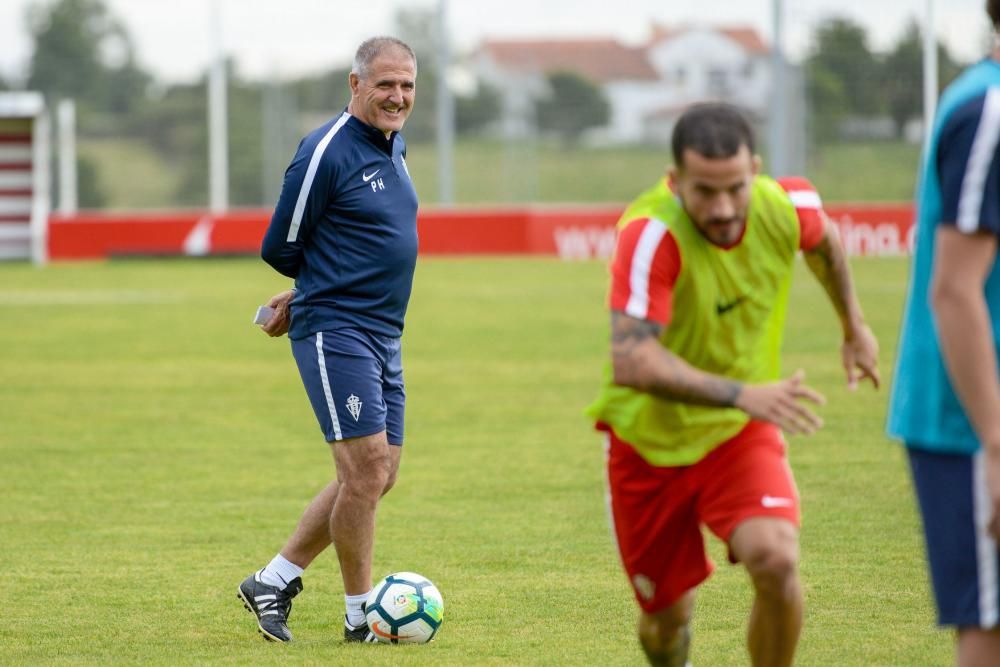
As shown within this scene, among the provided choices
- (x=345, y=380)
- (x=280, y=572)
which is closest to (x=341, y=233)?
(x=345, y=380)

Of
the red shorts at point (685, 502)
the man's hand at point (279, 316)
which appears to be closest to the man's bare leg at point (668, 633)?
the red shorts at point (685, 502)

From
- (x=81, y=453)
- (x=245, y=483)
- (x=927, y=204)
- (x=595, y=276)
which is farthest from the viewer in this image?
(x=595, y=276)

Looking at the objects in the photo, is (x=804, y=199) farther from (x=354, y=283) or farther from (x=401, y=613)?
(x=401, y=613)

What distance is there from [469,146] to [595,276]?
15613mm

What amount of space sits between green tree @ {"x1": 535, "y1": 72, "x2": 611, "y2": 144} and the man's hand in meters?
32.5

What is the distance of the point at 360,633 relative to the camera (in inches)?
231

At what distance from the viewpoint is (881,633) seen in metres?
5.74

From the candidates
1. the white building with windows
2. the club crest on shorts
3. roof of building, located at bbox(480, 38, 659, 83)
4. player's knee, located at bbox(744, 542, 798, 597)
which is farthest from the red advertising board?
player's knee, located at bbox(744, 542, 798, 597)

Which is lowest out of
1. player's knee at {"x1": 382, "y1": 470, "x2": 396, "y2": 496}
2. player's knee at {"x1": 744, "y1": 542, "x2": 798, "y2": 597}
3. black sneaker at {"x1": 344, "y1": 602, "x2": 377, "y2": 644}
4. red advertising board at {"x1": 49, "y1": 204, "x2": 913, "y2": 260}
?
red advertising board at {"x1": 49, "y1": 204, "x2": 913, "y2": 260}

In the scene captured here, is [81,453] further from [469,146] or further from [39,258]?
[469,146]

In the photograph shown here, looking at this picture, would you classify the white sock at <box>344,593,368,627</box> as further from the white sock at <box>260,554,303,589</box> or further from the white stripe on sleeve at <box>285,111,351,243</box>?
the white stripe on sleeve at <box>285,111,351,243</box>

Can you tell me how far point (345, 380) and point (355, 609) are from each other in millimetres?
909

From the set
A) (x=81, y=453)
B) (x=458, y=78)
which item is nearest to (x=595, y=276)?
(x=81, y=453)

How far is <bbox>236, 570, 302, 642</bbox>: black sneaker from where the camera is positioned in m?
5.87
